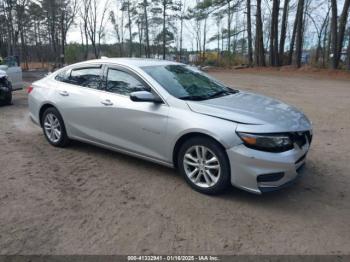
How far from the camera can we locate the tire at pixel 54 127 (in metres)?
5.68

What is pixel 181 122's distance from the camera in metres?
4.16

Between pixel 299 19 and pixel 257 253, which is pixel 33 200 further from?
pixel 299 19

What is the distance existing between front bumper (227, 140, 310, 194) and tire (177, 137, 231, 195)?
0.11 metres

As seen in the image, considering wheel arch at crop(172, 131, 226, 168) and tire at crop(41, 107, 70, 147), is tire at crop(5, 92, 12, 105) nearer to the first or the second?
tire at crop(41, 107, 70, 147)

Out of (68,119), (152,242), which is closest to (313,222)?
(152,242)

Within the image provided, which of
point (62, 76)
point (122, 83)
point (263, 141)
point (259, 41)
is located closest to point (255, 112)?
point (263, 141)

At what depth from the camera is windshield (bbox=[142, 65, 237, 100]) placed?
458 centimetres

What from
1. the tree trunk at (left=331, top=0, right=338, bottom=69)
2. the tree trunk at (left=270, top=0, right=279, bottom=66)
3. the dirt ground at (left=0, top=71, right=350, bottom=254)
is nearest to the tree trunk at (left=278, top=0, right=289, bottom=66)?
the tree trunk at (left=270, top=0, right=279, bottom=66)

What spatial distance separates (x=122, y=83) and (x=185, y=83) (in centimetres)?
88

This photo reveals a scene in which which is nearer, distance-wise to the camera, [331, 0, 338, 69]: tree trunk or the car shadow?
the car shadow

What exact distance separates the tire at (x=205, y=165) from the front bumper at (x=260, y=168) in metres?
0.11

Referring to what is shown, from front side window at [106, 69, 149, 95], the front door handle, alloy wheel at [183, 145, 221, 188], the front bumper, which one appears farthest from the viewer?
the front door handle

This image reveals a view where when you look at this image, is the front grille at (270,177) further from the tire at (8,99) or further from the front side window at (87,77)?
the tire at (8,99)

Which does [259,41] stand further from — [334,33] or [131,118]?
[131,118]
